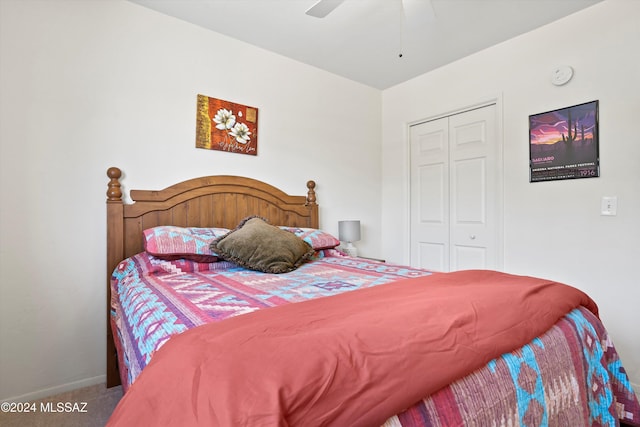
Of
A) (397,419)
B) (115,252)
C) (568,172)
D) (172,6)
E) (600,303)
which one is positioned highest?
(172,6)

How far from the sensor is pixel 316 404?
586mm

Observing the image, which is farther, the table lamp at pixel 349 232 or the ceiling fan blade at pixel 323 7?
the table lamp at pixel 349 232

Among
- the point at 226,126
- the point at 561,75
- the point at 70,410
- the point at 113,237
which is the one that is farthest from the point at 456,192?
the point at 70,410

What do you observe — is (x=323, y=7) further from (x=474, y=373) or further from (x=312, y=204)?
(x=474, y=373)

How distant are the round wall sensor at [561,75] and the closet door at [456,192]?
1.57ft

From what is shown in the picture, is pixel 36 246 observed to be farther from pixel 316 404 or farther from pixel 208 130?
pixel 316 404

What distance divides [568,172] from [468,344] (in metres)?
2.13

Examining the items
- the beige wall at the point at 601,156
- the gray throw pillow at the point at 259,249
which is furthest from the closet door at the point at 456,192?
the gray throw pillow at the point at 259,249

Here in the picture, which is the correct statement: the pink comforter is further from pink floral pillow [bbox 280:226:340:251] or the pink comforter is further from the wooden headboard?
the wooden headboard

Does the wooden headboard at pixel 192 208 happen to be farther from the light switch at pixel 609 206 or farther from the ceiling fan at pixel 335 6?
the light switch at pixel 609 206

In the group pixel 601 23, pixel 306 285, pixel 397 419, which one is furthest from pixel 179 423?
pixel 601 23

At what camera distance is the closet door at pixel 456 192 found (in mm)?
2803

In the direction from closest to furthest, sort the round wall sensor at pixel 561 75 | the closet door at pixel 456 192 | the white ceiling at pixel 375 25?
the white ceiling at pixel 375 25
the round wall sensor at pixel 561 75
the closet door at pixel 456 192

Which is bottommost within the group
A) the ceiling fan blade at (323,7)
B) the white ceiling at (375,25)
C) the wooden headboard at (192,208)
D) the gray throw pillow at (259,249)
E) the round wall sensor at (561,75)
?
the gray throw pillow at (259,249)
